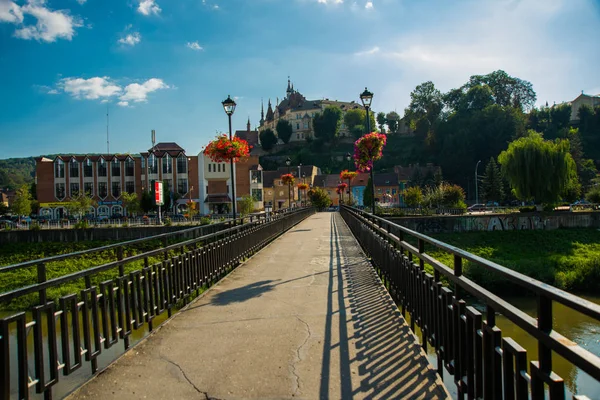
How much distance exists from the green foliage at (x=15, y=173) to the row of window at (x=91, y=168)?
7845cm

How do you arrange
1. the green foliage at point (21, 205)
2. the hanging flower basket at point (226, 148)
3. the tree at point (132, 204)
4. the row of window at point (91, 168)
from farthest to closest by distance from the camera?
the row of window at point (91, 168) < the green foliage at point (21, 205) < the tree at point (132, 204) < the hanging flower basket at point (226, 148)

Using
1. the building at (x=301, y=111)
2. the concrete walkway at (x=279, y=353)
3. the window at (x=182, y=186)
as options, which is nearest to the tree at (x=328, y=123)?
the building at (x=301, y=111)

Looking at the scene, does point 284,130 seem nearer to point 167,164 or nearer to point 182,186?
point 167,164

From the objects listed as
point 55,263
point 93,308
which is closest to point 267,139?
point 55,263

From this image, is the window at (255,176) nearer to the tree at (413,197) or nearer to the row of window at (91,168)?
the row of window at (91,168)

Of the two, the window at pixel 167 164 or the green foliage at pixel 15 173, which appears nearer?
the window at pixel 167 164

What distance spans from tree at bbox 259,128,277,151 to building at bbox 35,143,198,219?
72183mm

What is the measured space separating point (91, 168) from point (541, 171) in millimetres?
61012

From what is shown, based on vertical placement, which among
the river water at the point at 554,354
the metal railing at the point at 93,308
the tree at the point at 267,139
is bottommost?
the river water at the point at 554,354

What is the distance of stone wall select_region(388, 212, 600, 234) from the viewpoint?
32531 mm

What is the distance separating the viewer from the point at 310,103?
479 ft

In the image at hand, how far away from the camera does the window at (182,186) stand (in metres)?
65.1

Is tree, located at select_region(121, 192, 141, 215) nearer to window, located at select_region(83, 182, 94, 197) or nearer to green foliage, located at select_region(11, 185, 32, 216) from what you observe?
window, located at select_region(83, 182, 94, 197)

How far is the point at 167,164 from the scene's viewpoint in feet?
214
